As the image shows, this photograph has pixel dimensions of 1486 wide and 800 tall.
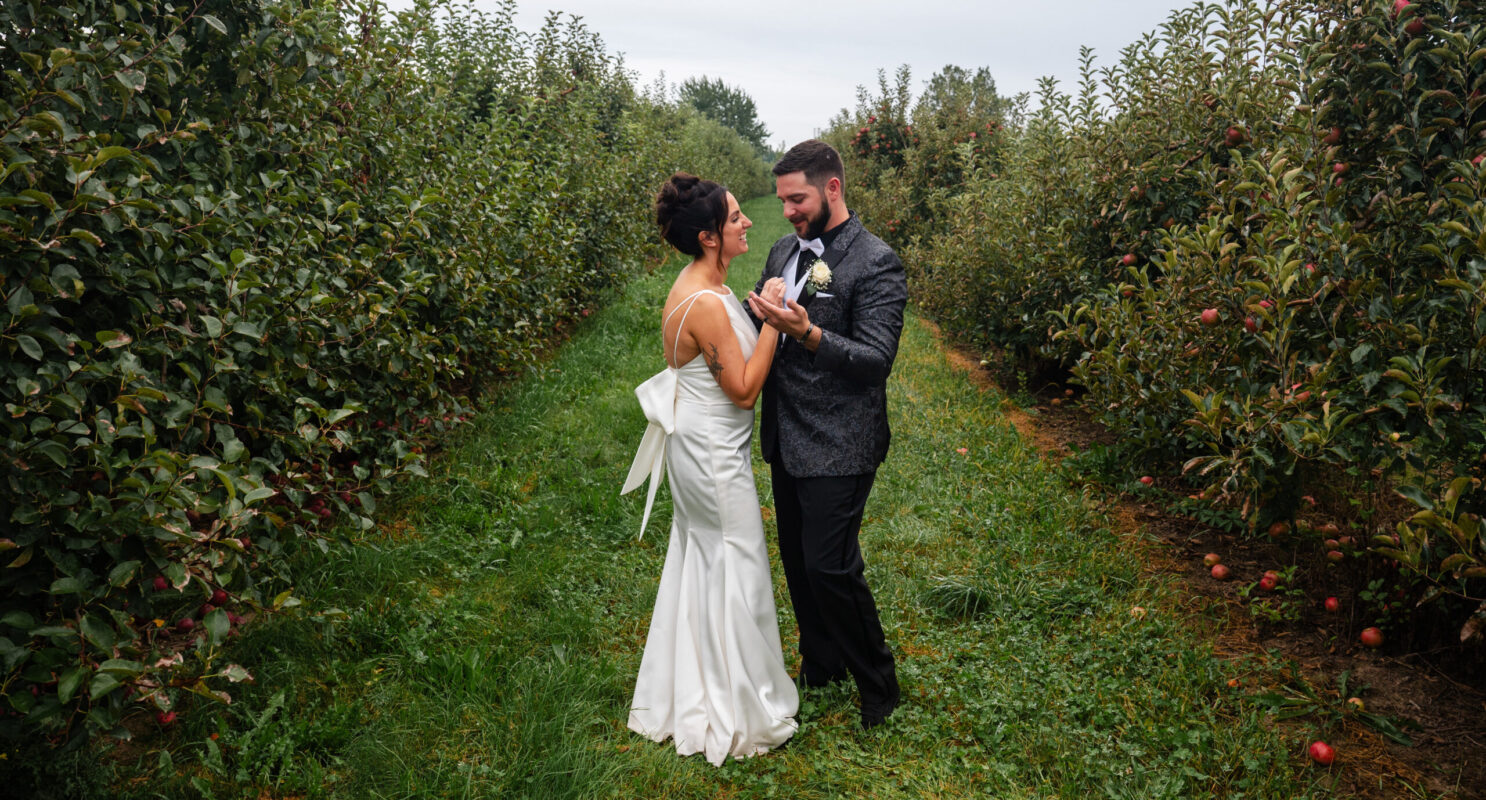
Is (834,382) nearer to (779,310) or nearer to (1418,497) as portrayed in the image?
(779,310)

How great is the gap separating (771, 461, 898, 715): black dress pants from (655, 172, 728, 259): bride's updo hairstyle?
92 centimetres

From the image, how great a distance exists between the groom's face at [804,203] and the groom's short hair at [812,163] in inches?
0.7

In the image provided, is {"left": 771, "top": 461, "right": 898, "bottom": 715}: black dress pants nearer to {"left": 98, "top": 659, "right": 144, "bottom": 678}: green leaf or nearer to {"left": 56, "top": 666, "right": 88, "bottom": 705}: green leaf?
{"left": 98, "top": 659, "right": 144, "bottom": 678}: green leaf

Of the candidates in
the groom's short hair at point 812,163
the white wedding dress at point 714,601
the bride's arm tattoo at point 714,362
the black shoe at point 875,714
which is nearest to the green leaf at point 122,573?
the white wedding dress at point 714,601

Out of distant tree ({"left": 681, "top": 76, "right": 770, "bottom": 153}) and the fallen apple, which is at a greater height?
distant tree ({"left": 681, "top": 76, "right": 770, "bottom": 153})

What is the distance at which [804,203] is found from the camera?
308 cm

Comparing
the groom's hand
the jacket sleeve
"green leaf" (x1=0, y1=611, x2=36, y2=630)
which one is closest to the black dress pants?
the jacket sleeve

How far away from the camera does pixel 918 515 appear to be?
17.4 ft

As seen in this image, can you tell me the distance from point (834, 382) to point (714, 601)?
3.01ft

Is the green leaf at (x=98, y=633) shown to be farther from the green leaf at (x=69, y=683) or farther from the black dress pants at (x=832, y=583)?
the black dress pants at (x=832, y=583)

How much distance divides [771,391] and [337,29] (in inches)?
134

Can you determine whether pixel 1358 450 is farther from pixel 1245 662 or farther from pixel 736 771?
pixel 736 771

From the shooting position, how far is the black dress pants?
3.10 meters

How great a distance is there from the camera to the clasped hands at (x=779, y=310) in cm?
278
